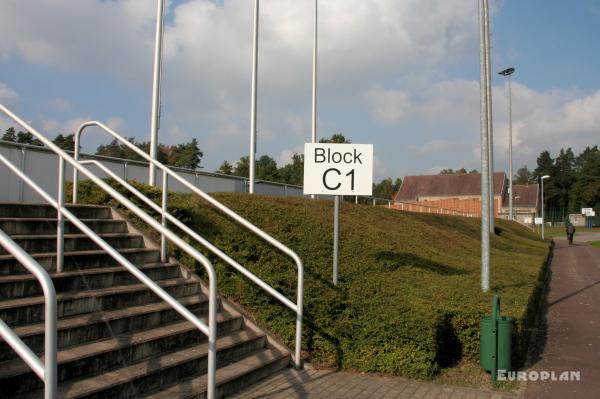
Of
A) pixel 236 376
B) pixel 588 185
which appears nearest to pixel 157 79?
pixel 236 376

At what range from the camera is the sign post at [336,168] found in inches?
292

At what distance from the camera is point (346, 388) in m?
5.32

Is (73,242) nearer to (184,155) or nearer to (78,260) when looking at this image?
(78,260)

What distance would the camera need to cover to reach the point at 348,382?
217 inches

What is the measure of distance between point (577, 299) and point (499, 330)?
309 inches

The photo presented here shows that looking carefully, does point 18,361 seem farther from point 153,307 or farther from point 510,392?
point 510,392

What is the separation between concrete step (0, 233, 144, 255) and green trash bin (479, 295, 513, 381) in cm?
424

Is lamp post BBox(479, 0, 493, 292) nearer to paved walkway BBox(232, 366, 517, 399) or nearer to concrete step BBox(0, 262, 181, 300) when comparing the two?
paved walkway BBox(232, 366, 517, 399)

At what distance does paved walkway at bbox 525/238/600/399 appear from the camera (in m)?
5.67

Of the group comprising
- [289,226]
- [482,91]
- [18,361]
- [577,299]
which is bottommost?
[577,299]

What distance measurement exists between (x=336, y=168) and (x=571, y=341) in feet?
14.1

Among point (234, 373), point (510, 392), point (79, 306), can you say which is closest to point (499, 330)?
point (510, 392)

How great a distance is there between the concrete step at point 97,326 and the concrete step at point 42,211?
1812mm

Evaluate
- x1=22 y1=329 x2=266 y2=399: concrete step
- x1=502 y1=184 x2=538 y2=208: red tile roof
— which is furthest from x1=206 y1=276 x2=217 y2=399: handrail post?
x1=502 y1=184 x2=538 y2=208: red tile roof
